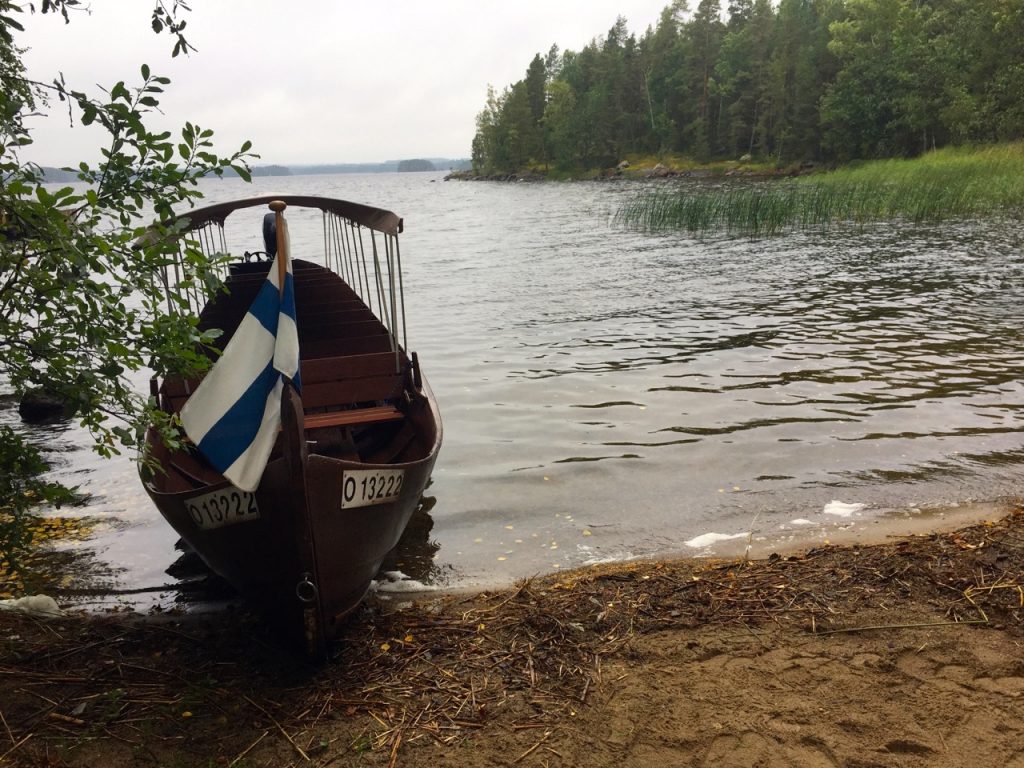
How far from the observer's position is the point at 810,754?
3.19 meters

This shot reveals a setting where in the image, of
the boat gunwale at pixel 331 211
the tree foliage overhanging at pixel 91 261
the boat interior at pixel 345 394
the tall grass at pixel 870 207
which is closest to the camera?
the tree foliage overhanging at pixel 91 261

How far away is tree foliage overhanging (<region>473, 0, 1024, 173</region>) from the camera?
5284 cm

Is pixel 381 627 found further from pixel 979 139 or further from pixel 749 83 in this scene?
pixel 749 83

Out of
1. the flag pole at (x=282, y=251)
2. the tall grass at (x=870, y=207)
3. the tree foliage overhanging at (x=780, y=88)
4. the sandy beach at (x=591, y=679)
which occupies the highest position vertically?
the tree foliage overhanging at (x=780, y=88)

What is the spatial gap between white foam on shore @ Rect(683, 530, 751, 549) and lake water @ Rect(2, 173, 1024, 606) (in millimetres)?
37

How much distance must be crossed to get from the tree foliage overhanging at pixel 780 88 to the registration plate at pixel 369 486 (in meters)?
54.5

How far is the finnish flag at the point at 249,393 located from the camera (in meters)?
3.77

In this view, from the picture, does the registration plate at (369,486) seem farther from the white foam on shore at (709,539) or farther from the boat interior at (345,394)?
the white foam on shore at (709,539)

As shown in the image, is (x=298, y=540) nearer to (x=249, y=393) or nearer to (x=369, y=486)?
(x=369, y=486)

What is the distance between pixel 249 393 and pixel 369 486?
0.93 m

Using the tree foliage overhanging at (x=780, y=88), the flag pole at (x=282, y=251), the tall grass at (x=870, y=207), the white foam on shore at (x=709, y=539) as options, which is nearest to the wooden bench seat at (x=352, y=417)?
the flag pole at (x=282, y=251)

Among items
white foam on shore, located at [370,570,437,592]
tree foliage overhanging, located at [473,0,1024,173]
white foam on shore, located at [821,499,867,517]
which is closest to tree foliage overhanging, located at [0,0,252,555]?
white foam on shore, located at [370,570,437,592]

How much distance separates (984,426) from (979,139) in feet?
169

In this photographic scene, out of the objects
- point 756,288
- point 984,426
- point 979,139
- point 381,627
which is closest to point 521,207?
point 979,139
